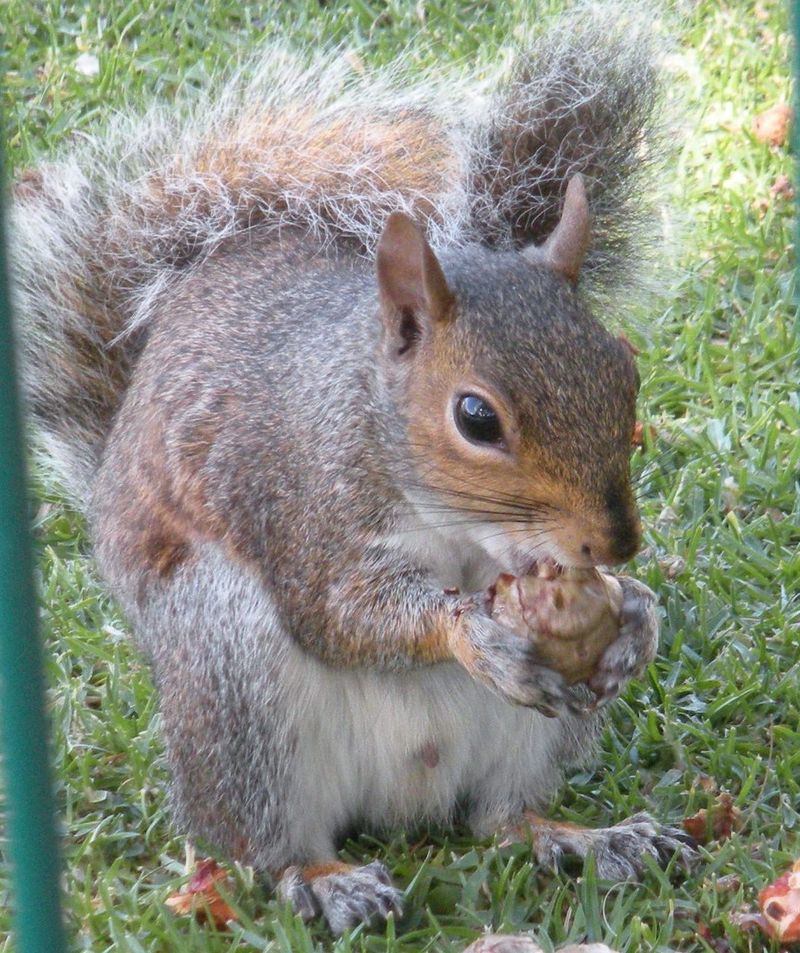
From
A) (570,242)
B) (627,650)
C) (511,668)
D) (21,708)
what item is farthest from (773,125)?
(21,708)

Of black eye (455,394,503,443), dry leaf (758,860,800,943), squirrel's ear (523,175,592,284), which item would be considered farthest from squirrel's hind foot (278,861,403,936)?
squirrel's ear (523,175,592,284)

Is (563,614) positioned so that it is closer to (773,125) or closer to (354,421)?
(354,421)

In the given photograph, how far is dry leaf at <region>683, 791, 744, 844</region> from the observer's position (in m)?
2.33

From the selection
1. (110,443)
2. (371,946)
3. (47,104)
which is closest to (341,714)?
(371,946)

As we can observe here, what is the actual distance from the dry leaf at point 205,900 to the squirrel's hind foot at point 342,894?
9 cm

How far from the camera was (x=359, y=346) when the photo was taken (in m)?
2.18

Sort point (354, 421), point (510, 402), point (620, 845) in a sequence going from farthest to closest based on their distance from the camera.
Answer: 1. point (620, 845)
2. point (354, 421)
3. point (510, 402)

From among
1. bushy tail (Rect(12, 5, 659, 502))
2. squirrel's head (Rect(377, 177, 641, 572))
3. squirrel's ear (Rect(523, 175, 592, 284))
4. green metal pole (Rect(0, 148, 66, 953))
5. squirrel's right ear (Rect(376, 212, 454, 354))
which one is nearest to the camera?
green metal pole (Rect(0, 148, 66, 953))

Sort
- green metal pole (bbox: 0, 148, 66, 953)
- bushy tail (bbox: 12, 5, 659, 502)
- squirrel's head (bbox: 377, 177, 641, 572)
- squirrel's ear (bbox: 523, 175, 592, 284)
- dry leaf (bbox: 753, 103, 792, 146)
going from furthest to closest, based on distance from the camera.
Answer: dry leaf (bbox: 753, 103, 792, 146)
bushy tail (bbox: 12, 5, 659, 502)
squirrel's ear (bbox: 523, 175, 592, 284)
squirrel's head (bbox: 377, 177, 641, 572)
green metal pole (bbox: 0, 148, 66, 953)

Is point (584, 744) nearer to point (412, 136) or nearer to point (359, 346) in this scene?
point (359, 346)

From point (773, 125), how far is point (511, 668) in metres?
2.36

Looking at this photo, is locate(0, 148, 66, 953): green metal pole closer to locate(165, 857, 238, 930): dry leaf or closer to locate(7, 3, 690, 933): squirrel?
locate(7, 3, 690, 933): squirrel

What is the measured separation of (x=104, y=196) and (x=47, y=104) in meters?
1.32

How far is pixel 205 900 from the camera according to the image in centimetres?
220
